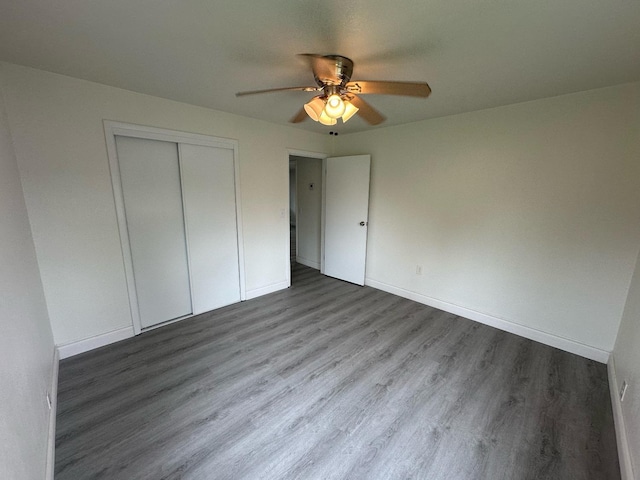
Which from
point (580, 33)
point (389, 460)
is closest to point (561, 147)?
point (580, 33)

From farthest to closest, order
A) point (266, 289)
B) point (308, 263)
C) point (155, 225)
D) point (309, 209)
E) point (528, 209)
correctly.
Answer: point (308, 263)
point (309, 209)
point (266, 289)
point (155, 225)
point (528, 209)

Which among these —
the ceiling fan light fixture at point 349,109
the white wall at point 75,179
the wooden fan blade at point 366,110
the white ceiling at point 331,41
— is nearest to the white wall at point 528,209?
the white ceiling at point 331,41

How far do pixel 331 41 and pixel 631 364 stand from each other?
2747 millimetres

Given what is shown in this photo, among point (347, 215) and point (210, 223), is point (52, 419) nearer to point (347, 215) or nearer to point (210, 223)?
point (210, 223)

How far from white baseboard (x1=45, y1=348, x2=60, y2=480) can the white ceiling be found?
219 cm

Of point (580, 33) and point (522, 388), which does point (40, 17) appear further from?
point (522, 388)

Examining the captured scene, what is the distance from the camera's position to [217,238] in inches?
120

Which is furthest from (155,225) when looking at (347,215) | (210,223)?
(347,215)

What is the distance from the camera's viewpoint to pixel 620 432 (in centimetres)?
A: 150

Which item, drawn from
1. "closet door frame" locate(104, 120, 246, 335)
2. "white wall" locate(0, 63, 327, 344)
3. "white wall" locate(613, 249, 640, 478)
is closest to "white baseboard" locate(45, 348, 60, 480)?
"white wall" locate(0, 63, 327, 344)

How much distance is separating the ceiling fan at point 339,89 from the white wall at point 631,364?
2.06m

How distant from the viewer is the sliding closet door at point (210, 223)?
2.77m

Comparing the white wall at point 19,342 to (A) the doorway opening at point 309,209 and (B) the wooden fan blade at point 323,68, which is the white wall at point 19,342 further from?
(A) the doorway opening at point 309,209

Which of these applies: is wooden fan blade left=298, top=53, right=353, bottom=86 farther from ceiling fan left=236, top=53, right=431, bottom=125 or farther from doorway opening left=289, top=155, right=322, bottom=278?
doorway opening left=289, top=155, right=322, bottom=278
